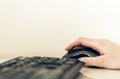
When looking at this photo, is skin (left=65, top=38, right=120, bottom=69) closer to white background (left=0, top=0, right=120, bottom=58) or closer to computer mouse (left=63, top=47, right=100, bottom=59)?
computer mouse (left=63, top=47, right=100, bottom=59)

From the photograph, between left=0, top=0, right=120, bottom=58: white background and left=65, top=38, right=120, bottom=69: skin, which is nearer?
left=65, top=38, right=120, bottom=69: skin

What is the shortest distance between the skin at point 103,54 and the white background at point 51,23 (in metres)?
0.26

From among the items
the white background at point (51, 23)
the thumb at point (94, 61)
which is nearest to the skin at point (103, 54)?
the thumb at point (94, 61)

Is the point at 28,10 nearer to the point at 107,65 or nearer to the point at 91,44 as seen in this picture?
the point at 91,44

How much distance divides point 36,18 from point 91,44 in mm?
418

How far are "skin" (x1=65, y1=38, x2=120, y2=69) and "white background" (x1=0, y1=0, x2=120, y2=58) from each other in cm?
26

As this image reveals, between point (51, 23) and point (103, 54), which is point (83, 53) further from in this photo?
point (51, 23)

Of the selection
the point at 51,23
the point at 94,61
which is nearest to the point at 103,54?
the point at 94,61

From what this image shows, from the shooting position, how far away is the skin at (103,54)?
77 cm

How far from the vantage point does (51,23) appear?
1149 millimetres

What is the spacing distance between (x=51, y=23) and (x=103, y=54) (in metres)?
0.43

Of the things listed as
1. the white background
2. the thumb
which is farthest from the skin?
the white background

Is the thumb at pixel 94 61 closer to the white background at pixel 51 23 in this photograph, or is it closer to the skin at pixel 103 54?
the skin at pixel 103 54

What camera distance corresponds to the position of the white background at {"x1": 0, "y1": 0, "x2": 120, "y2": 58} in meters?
1.14
